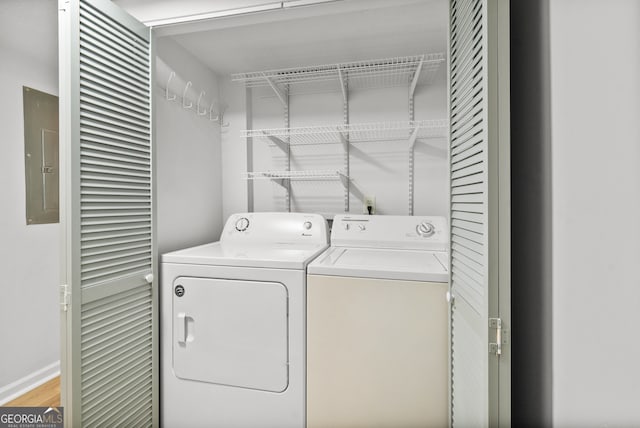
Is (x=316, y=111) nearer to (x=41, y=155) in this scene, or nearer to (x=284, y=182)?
(x=284, y=182)

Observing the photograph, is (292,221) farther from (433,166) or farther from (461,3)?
(461,3)

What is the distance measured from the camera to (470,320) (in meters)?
1.03

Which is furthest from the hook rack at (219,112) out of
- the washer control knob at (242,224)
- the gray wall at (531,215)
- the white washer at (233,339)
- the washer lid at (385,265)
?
the gray wall at (531,215)

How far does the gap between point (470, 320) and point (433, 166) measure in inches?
60.7

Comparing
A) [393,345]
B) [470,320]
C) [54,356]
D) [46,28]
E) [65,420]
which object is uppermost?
[46,28]

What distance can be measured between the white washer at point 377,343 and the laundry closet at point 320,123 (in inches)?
7.8

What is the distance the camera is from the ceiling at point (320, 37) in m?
1.68

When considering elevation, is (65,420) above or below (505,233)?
below

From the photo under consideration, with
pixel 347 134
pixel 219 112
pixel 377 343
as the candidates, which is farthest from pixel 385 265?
pixel 219 112

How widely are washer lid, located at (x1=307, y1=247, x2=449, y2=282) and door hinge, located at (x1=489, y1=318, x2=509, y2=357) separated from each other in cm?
50

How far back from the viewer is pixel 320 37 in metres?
2.00

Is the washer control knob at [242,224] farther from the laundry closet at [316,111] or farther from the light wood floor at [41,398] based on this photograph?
the light wood floor at [41,398]

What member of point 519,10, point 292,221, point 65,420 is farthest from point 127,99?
point 519,10

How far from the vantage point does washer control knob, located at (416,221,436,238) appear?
6.41ft
